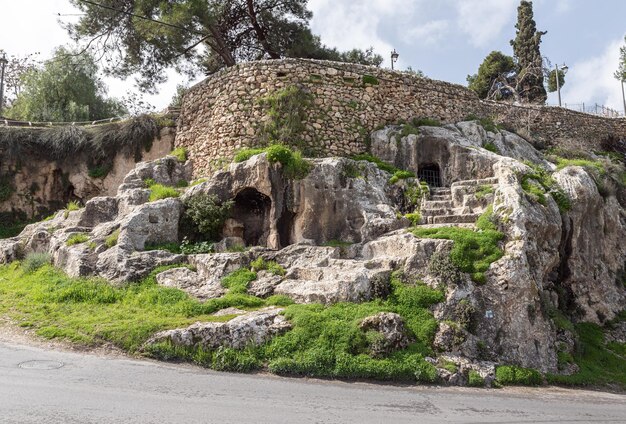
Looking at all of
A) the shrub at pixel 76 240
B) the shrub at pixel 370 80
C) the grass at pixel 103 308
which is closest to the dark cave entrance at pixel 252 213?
the grass at pixel 103 308

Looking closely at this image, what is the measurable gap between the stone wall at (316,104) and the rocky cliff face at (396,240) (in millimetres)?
1094

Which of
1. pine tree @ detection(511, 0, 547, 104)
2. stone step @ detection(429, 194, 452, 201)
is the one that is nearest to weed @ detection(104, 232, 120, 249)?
stone step @ detection(429, 194, 452, 201)

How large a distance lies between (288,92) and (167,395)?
512 inches

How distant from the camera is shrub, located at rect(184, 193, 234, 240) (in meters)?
15.3

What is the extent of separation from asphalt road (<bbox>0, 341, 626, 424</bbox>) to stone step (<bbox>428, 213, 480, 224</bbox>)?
5.30m

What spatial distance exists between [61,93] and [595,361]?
92.3ft

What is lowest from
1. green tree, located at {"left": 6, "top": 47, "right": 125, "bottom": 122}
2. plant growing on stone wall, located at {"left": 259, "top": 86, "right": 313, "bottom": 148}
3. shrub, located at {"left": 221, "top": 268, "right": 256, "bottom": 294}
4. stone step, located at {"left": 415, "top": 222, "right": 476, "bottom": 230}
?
shrub, located at {"left": 221, "top": 268, "right": 256, "bottom": 294}

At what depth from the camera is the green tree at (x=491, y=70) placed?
43781 millimetres

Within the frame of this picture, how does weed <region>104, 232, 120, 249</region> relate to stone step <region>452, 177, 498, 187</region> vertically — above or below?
below

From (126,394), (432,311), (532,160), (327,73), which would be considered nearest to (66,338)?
(126,394)

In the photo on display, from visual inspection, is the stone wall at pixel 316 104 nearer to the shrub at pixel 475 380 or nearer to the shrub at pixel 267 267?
the shrub at pixel 267 267

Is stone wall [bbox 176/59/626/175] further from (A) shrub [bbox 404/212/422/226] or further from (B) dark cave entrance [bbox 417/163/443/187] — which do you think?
(A) shrub [bbox 404/212/422/226]

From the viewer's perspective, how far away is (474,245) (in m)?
12.8

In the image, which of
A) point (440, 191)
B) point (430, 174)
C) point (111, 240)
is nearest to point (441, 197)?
point (440, 191)
